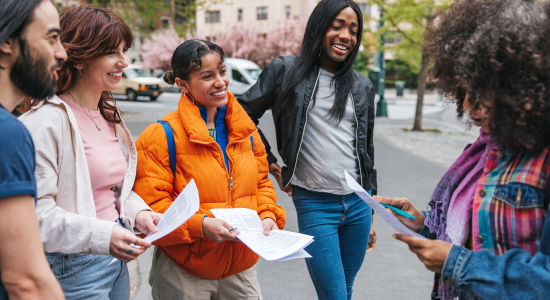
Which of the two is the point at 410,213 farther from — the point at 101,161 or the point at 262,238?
the point at 101,161

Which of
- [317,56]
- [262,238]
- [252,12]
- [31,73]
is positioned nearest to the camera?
[31,73]

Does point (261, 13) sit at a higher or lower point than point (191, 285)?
higher

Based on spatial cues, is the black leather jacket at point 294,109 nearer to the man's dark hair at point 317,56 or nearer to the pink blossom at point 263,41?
the man's dark hair at point 317,56

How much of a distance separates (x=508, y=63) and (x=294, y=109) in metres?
1.39

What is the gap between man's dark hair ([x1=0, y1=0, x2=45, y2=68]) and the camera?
3.70 feet

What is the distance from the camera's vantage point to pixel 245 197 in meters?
2.26

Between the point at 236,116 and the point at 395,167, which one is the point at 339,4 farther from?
the point at 395,167

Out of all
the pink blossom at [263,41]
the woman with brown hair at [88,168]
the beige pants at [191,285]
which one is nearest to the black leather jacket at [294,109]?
the beige pants at [191,285]

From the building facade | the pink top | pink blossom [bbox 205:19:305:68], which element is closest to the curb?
the pink top

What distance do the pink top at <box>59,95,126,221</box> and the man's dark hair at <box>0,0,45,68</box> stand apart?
2.37ft

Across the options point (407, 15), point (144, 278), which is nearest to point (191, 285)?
point (144, 278)

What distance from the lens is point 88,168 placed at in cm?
180

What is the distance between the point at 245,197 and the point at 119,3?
11.3 metres

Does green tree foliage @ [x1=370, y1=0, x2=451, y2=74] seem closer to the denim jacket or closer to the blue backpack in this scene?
the blue backpack
